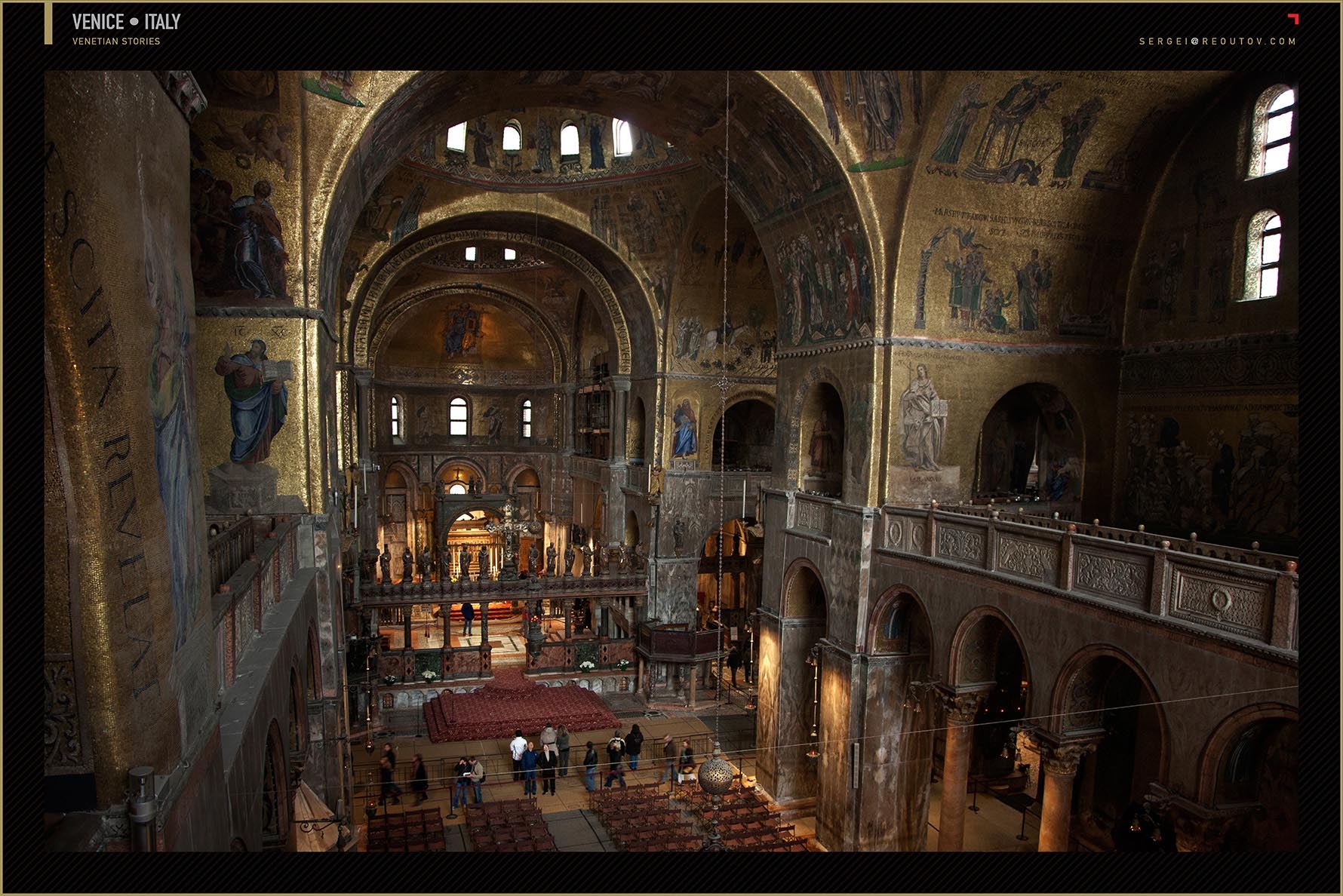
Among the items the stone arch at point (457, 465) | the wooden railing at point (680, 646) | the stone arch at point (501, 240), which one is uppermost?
the stone arch at point (501, 240)

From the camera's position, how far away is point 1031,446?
16.2m

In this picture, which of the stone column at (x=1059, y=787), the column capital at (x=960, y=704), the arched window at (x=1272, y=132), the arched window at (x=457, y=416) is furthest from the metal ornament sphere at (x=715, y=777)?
the arched window at (x=457, y=416)

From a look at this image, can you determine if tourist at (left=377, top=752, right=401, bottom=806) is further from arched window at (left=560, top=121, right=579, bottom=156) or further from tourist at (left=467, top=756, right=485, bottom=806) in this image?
arched window at (left=560, top=121, right=579, bottom=156)

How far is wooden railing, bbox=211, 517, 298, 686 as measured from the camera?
19.0 feet

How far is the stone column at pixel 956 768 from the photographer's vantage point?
12336 mm

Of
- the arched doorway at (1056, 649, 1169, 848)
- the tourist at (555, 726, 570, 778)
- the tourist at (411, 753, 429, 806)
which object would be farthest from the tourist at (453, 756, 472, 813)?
the arched doorway at (1056, 649, 1169, 848)

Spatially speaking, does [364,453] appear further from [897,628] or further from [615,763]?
[897,628]

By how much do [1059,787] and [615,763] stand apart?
27.7 ft

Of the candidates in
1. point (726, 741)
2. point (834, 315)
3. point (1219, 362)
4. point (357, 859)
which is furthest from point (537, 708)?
point (357, 859)

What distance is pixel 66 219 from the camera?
127 inches

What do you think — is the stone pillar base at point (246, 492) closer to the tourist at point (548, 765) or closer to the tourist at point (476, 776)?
the tourist at point (476, 776)

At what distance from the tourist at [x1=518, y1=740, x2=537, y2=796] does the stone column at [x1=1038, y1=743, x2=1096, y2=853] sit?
360 inches

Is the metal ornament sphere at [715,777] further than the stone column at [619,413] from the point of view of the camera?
No

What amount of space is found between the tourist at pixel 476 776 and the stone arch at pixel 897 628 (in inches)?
291
